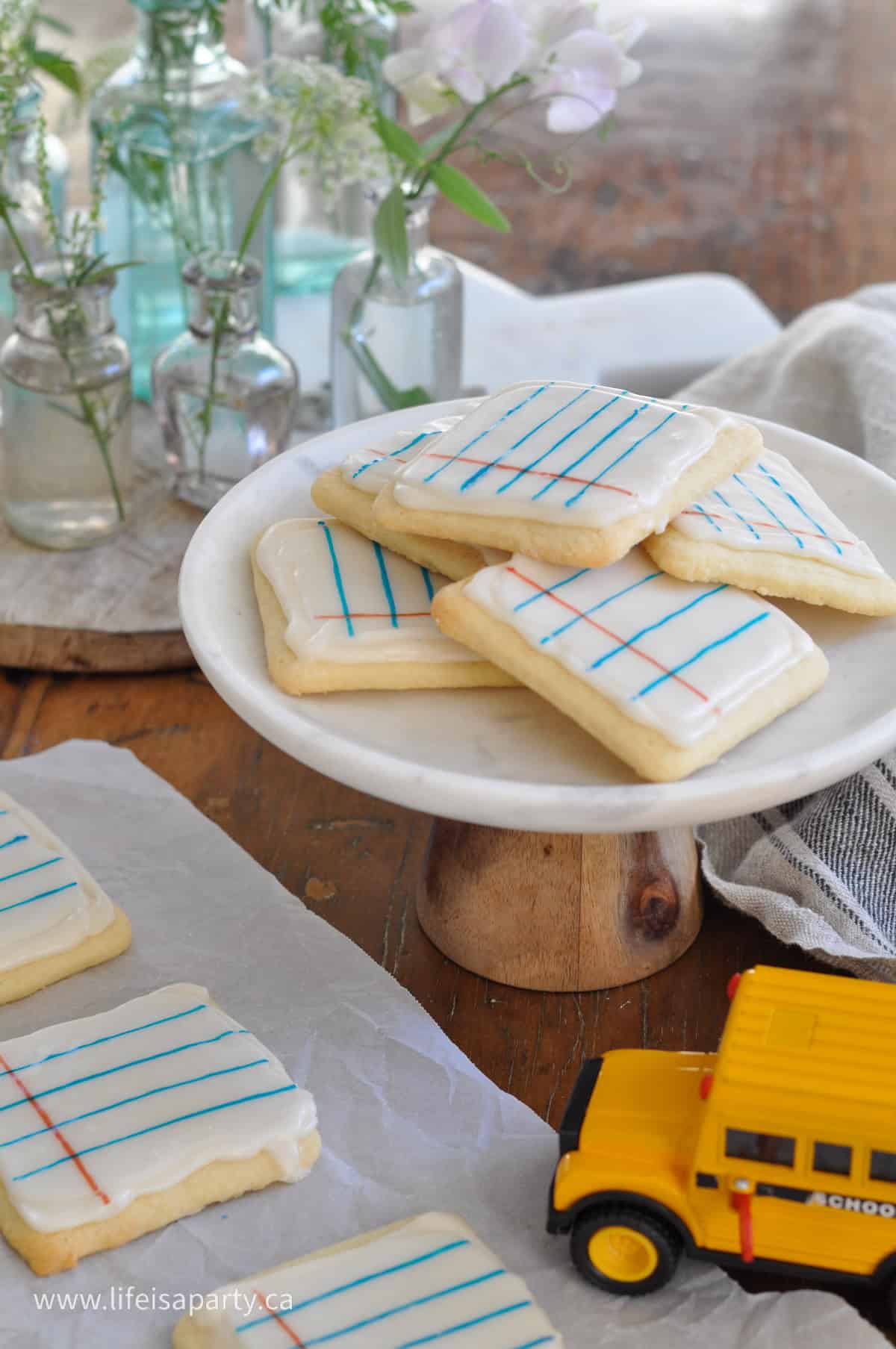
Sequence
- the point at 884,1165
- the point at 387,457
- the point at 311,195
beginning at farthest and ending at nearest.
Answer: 1. the point at 311,195
2. the point at 387,457
3. the point at 884,1165

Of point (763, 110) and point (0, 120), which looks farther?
point (763, 110)

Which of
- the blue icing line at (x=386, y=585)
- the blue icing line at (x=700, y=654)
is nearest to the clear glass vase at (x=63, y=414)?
the blue icing line at (x=386, y=585)

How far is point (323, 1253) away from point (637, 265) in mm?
1748

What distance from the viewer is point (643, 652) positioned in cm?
78

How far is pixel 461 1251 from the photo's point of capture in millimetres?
775

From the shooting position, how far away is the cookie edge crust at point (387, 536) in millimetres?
876

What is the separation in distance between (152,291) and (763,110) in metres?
1.58

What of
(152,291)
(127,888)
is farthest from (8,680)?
(152,291)

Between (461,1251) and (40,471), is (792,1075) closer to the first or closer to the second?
(461,1251)

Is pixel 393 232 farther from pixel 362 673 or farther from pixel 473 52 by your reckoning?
pixel 362 673

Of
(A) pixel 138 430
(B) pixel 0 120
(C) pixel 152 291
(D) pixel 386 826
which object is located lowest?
(D) pixel 386 826

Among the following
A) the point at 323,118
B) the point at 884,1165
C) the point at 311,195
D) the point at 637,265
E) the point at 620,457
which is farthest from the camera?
the point at 637,265

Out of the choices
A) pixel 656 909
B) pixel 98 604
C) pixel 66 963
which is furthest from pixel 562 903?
pixel 98 604

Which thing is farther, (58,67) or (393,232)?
Result: (58,67)
